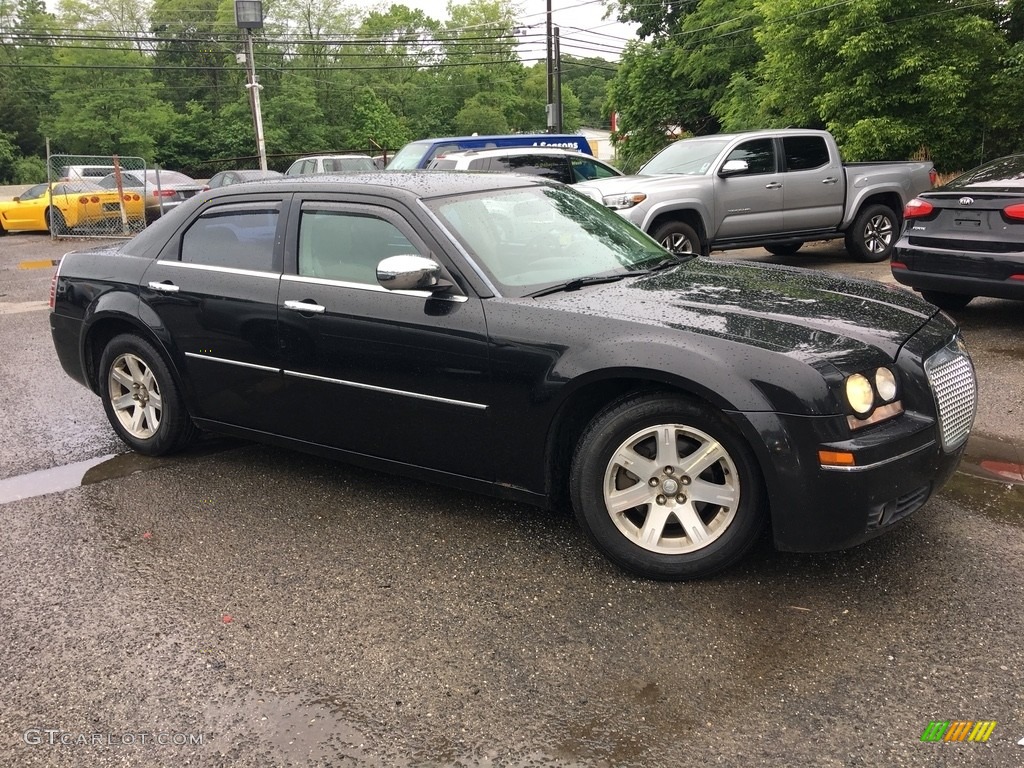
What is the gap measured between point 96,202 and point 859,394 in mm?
18610

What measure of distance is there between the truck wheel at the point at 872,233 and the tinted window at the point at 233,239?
9.41 m

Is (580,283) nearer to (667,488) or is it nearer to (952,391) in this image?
(667,488)

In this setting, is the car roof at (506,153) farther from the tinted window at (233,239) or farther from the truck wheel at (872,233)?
the tinted window at (233,239)

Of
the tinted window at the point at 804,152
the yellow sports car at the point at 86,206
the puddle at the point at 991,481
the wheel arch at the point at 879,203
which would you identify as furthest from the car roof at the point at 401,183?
the yellow sports car at the point at 86,206

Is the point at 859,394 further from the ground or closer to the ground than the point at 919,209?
closer to the ground

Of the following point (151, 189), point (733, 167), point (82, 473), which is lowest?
point (82, 473)

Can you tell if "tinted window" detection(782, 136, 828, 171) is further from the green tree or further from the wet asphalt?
the wet asphalt

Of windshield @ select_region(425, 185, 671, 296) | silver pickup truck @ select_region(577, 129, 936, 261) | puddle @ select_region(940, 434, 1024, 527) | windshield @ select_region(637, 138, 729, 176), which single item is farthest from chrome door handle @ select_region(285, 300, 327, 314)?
windshield @ select_region(637, 138, 729, 176)

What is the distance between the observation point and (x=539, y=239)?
436 cm

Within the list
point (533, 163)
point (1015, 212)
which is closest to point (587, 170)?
point (533, 163)

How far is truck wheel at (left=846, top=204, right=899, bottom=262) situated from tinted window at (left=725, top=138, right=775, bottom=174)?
155 cm

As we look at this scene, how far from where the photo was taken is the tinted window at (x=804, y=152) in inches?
452

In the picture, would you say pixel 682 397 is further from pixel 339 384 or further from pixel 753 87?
pixel 753 87

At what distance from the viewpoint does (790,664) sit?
2955mm
